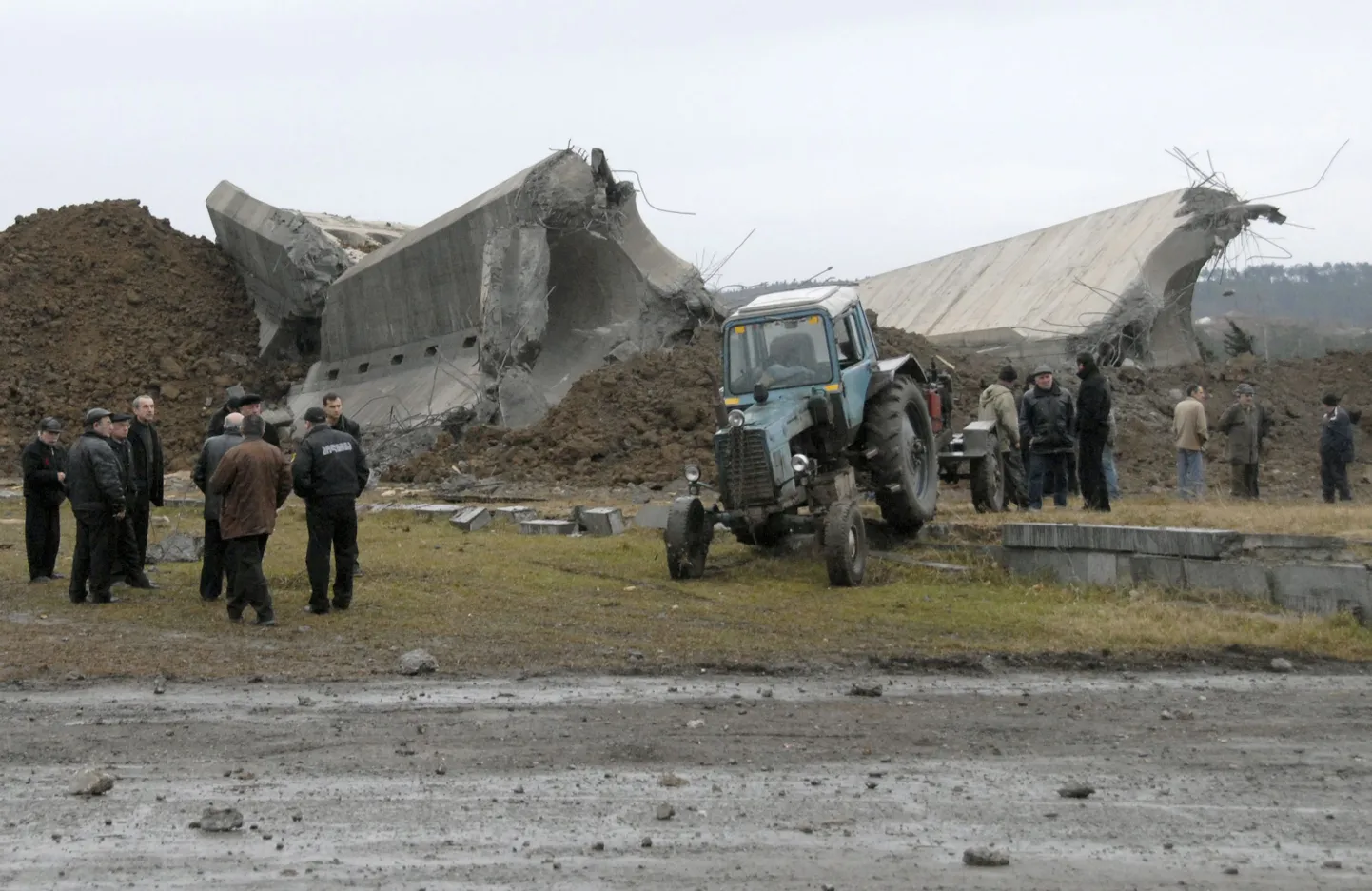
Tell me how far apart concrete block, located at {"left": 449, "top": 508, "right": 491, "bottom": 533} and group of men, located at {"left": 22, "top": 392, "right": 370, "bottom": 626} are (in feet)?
13.0

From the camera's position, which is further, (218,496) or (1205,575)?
(1205,575)

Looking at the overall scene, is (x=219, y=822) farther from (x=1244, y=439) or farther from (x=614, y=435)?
(x=614, y=435)

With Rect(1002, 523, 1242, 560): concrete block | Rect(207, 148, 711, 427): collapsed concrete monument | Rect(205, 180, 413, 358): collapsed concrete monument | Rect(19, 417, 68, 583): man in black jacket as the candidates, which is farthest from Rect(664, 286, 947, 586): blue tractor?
Rect(205, 180, 413, 358): collapsed concrete monument

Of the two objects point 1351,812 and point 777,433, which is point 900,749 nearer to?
point 1351,812

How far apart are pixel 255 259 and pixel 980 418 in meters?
18.2

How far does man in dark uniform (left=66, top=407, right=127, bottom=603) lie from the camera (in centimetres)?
1088

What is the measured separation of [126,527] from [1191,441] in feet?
36.1

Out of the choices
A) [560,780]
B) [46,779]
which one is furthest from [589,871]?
[46,779]

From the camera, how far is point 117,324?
29359mm

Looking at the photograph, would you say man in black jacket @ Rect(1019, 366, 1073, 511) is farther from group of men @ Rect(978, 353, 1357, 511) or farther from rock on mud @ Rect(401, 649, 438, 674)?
rock on mud @ Rect(401, 649, 438, 674)

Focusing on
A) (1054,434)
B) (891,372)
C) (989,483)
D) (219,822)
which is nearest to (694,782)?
(219,822)

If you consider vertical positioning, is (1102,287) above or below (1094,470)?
above

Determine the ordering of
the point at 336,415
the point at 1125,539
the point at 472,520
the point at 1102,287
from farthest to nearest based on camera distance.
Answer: the point at 1102,287 → the point at 472,520 → the point at 336,415 → the point at 1125,539

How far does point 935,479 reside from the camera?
14133mm
